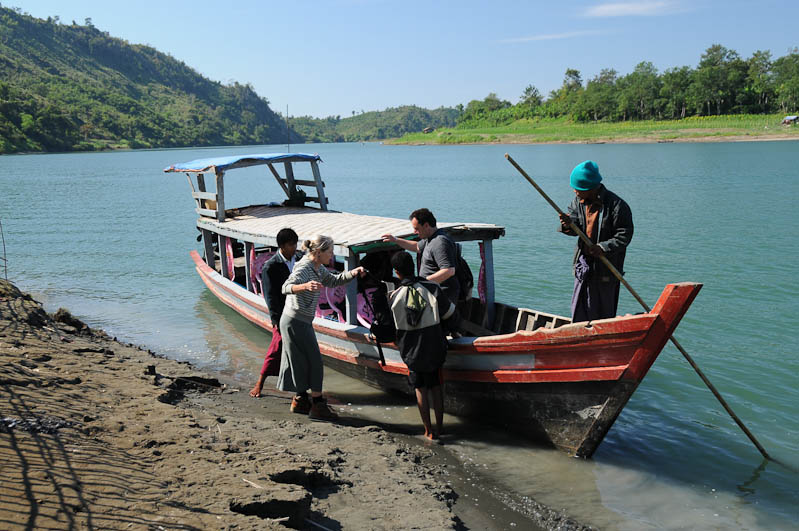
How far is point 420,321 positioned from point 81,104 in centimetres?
14762

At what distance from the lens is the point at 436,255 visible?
623 centimetres

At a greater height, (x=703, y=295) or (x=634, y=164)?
(x=634, y=164)

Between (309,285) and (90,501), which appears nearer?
(90,501)

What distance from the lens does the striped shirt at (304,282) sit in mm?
6184

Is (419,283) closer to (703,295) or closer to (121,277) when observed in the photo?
(703,295)

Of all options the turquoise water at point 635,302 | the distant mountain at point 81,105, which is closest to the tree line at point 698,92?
the turquoise water at point 635,302

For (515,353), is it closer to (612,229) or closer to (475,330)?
(612,229)

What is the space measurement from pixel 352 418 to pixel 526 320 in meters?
2.49

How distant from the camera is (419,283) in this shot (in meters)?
5.83

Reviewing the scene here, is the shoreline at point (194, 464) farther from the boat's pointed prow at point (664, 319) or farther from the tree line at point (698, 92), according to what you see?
the tree line at point (698, 92)

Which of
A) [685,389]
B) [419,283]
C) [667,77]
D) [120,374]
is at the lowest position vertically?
[685,389]

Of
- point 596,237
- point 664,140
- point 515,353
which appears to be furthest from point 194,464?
point 664,140

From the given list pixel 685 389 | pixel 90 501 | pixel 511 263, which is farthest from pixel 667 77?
pixel 90 501

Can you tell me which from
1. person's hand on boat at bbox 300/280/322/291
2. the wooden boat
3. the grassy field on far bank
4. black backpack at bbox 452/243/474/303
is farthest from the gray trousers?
the grassy field on far bank
